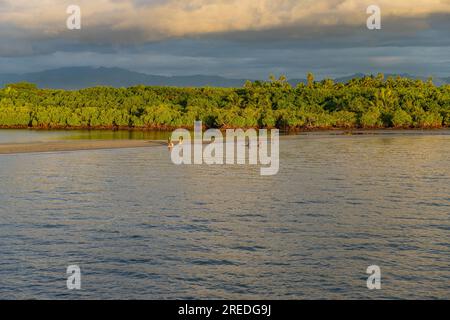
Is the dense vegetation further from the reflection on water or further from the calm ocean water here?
the calm ocean water

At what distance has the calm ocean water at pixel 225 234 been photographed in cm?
2172

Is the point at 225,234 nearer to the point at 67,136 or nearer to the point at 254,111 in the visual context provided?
the point at 67,136

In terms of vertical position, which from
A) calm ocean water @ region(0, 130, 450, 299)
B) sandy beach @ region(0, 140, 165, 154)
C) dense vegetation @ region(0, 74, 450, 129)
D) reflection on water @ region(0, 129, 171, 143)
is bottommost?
calm ocean water @ region(0, 130, 450, 299)

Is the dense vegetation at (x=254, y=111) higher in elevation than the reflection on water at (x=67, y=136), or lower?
higher

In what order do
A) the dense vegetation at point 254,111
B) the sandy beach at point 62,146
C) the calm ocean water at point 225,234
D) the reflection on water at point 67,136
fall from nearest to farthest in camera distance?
the calm ocean water at point 225,234, the sandy beach at point 62,146, the reflection on water at point 67,136, the dense vegetation at point 254,111

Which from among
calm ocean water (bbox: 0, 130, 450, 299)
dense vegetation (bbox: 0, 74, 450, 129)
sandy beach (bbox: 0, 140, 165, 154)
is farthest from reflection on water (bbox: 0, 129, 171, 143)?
calm ocean water (bbox: 0, 130, 450, 299)

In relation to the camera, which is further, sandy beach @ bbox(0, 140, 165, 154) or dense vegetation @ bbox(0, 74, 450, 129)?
dense vegetation @ bbox(0, 74, 450, 129)

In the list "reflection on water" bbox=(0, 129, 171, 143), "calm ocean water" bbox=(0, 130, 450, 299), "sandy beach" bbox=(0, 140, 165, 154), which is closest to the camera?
"calm ocean water" bbox=(0, 130, 450, 299)

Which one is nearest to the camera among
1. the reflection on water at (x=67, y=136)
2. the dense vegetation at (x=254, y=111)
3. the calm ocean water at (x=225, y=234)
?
the calm ocean water at (x=225, y=234)

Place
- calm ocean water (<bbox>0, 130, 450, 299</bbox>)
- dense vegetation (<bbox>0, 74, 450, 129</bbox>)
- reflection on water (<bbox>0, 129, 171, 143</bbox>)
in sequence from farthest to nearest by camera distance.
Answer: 1. dense vegetation (<bbox>0, 74, 450, 129</bbox>)
2. reflection on water (<bbox>0, 129, 171, 143</bbox>)
3. calm ocean water (<bbox>0, 130, 450, 299</bbox>)

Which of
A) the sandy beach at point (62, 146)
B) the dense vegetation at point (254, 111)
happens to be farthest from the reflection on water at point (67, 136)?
the dense vegetation at point (254, 111)

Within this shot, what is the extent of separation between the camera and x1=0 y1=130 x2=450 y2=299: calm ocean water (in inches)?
855

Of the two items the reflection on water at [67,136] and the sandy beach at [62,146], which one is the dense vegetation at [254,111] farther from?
the sandy beach at [62,146]
